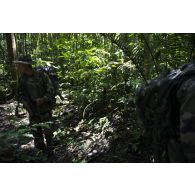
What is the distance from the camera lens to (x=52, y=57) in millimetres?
6543

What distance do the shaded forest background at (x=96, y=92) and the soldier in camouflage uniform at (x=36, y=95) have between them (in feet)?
0.63

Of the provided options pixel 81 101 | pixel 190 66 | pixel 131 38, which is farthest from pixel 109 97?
pixel 190 66

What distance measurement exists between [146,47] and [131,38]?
0.33m

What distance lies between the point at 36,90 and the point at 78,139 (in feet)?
3.19

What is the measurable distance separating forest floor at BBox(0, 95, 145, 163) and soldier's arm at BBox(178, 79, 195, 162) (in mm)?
1541

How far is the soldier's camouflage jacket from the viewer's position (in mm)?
4090

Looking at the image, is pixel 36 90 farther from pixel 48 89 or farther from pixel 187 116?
pixel 187 116

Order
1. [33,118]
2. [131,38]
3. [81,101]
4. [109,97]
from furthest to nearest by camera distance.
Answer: [81,101] < [109,97] < [131,38] < [33,118]

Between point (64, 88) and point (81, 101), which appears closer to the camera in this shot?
point (81, 101)

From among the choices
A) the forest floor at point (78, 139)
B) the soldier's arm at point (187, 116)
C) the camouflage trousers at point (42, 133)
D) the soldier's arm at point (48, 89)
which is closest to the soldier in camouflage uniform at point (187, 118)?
the soldier's arm at point (187, 116)

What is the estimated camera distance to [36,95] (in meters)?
4.14

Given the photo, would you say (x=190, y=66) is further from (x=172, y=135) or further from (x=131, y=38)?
(x=131, y=38)

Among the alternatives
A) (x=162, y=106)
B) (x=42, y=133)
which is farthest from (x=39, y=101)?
(x=162, y=106)

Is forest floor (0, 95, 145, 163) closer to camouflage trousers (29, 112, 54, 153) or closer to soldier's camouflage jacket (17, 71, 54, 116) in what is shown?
camouflage trousers (29, 112, 54, 153)
